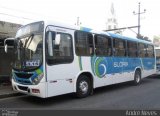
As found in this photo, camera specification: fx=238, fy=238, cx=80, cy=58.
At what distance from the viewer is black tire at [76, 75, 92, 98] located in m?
9.81

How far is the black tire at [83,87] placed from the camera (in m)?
9.81

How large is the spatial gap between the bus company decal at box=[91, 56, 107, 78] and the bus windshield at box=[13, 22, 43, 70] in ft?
9.70

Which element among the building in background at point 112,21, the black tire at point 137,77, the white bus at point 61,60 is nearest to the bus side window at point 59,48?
the white bus at point 61,60

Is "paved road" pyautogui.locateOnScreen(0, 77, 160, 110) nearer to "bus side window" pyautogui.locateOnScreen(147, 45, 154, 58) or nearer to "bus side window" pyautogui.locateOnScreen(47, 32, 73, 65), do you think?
"bus side window" pyautogui.locateOnScreen(47, 32, 73, 65)

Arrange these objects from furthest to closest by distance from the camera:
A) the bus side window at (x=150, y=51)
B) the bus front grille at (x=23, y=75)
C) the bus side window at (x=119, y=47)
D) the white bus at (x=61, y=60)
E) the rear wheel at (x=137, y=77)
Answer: the bus side window at (x=150, y=51) → the rear wheel at (x=137, y=77) → the bus side window at (x=119, y=47) → the bus front grille at (x=23, y=75) → the white bus at (x=61, y=60)

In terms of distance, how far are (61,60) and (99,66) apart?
103 inches

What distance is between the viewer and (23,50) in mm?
9008

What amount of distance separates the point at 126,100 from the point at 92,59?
2307 mm

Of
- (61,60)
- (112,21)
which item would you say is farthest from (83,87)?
(112,21)

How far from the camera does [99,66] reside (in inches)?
432

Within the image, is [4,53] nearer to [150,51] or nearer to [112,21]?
[150,51]

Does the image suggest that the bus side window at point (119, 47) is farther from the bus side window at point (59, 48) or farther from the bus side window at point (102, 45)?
the bus side window at point (59, 48)

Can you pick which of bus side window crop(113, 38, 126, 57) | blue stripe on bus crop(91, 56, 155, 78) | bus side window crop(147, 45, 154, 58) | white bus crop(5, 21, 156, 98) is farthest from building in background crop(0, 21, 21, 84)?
bus side window crop(147, 45, 154, 58)

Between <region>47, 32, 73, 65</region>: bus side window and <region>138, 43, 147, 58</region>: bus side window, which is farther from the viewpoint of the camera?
<region>138, 43, 147, 58</region>: bus side window
